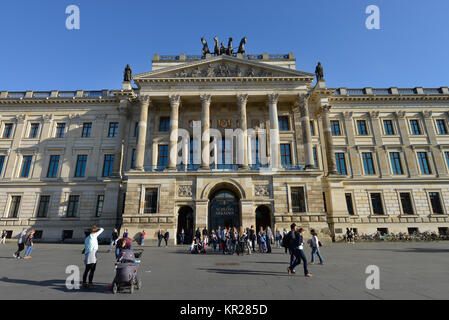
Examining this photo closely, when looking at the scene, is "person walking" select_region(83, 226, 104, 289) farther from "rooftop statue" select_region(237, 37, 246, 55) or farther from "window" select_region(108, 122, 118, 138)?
"rooftop statue" select_region(237, 37, 246, 55)

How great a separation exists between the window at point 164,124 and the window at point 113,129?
6753 mm

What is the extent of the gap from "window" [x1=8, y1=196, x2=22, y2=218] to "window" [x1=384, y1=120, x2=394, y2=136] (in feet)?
167

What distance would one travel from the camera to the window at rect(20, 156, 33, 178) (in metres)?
32.6

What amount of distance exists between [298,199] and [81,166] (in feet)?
93.6

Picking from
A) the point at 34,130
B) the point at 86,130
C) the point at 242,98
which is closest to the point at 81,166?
the point at 86,130

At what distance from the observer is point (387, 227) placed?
30156mm

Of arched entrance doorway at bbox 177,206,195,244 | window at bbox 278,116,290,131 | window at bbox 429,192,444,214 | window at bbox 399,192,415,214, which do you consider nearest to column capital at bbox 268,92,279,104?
window at bbox 278,116,290,131

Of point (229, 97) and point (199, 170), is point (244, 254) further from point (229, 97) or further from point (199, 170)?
point (229, 97)

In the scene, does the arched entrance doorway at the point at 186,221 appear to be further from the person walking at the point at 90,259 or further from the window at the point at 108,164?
the person walking at the point at 90,259

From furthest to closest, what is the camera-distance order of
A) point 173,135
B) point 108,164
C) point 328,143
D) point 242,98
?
1. point 108,164
2. point 328,143
3. point 242,98
4. point 173,135

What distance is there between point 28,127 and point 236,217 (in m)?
32.2

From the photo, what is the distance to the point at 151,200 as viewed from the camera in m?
26.3

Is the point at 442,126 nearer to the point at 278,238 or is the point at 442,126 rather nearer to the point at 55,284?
the point at 278,238
